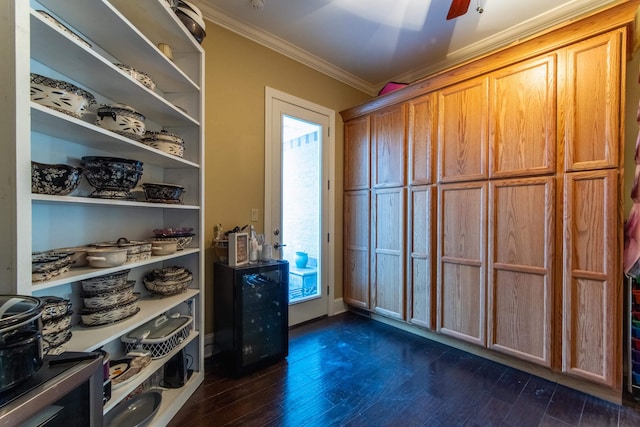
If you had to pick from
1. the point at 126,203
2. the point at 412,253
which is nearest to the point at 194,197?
the point at 126,203

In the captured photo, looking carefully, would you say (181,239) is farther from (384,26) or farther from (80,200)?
(384,26)

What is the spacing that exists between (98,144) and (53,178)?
44 cm

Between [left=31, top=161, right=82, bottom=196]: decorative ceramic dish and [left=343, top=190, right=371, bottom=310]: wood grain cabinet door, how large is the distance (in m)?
2.49

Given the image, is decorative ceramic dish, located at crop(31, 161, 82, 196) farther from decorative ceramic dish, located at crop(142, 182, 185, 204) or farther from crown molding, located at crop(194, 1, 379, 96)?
crown molding, located at crop(194, 1, 379, 96)

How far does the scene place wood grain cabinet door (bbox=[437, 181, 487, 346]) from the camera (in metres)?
2.20

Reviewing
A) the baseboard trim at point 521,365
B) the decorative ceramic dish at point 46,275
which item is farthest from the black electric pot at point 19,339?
the baseboard trim at point 521,365

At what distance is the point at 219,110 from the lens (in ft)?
7.69

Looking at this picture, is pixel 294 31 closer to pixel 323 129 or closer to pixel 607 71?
pixel 323 129

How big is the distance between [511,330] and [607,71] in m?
1.80

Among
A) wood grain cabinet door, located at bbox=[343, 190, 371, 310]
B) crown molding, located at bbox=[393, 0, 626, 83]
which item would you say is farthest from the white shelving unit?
crown molding, located at bbox=[393, 0, 626, 83]

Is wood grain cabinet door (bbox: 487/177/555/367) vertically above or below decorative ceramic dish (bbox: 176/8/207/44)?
below

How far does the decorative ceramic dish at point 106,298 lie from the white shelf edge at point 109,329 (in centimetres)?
10

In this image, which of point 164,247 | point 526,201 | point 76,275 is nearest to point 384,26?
point 526,201

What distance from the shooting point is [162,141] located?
1614 mm
